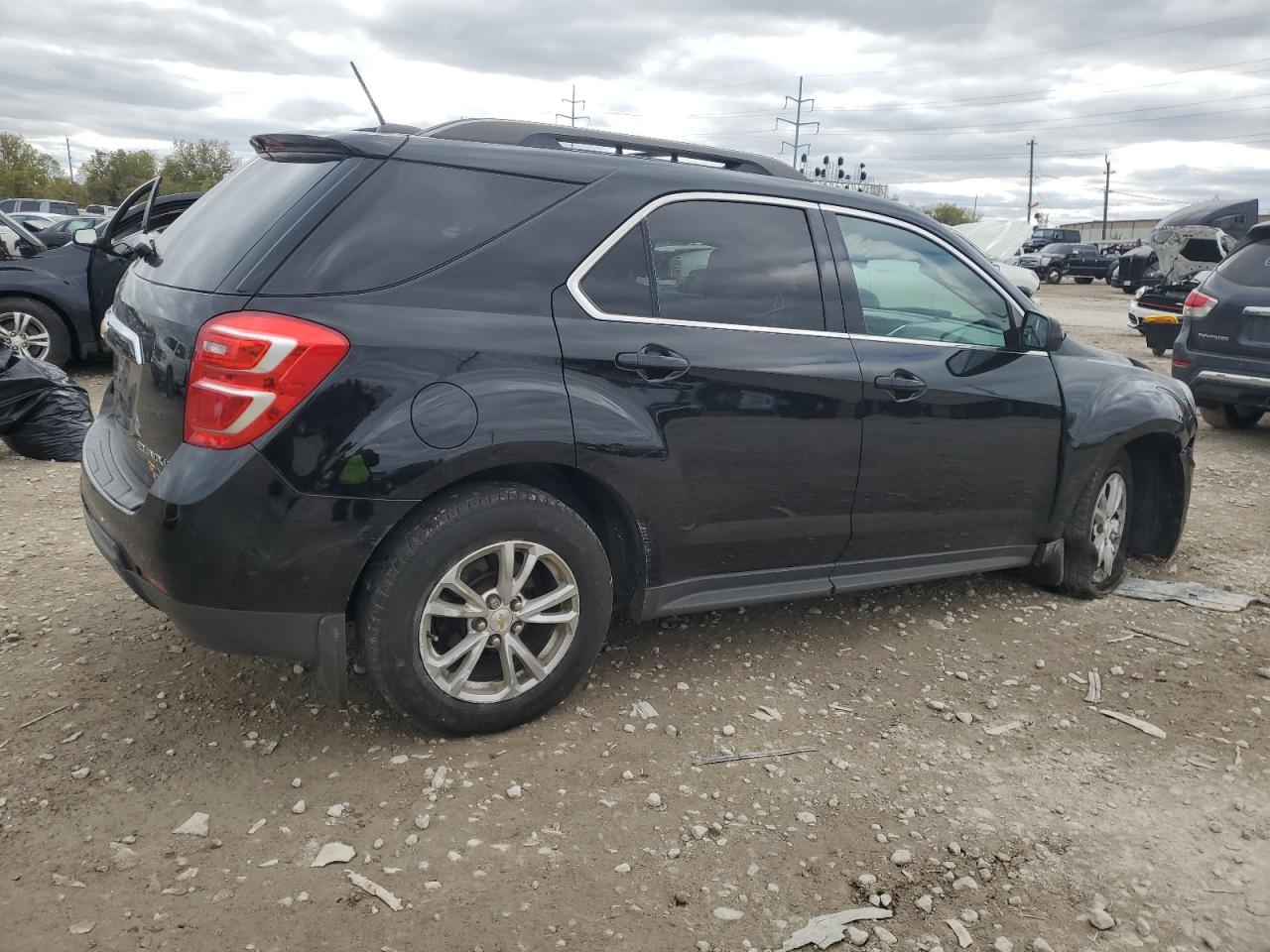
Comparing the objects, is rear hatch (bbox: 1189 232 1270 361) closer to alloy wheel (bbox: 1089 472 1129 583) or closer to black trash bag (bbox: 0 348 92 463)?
alloy wheel (bbox: 1089 472 1129 583)

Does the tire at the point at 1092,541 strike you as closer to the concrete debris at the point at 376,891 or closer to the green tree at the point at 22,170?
the concrete debris at the point at 376,891

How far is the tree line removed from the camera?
80.6m

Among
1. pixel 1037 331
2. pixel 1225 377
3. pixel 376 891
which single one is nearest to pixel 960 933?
pixel 376 891

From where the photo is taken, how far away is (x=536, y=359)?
306 centimetres

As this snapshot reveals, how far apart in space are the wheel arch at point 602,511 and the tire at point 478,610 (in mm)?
77

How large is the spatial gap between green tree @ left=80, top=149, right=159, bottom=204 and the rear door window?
86.8 m

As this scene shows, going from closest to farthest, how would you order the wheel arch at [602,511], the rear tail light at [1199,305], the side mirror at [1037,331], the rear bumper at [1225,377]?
the wheel arch at [602,511] < the side mirror at [1037,331] < the rear bumper at [1225,377] < the rear tail light at [1199,305]

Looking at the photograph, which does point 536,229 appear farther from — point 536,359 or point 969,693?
point 969,693

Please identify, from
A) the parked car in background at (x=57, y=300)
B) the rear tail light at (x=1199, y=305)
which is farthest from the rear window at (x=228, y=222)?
the rear tail light at (x=1199, y=305)

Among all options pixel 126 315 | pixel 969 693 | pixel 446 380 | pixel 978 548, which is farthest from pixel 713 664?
pixel 126 315

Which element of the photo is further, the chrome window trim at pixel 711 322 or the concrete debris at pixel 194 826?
the chrome window trim at pixel 711 322

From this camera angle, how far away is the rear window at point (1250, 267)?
8.28 m

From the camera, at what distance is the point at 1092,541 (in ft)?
15.1

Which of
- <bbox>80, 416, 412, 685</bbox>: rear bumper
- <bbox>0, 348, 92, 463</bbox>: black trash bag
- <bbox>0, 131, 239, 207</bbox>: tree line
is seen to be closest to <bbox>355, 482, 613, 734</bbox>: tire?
<bbox>80, 416, 412, 685</bbox>: rear bumper
